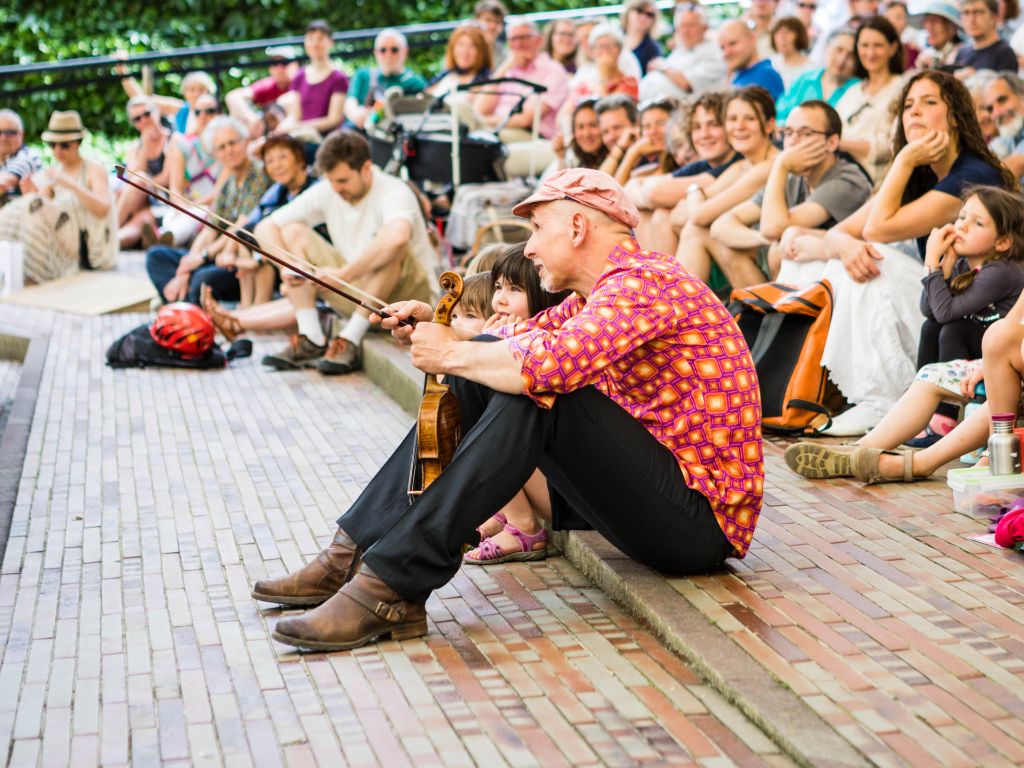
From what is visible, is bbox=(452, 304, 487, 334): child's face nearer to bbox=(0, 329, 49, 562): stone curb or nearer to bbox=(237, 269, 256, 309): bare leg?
bbox=(0, 329, 49, 562): stone curb

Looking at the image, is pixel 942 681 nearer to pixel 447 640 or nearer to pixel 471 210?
pixel 447 640

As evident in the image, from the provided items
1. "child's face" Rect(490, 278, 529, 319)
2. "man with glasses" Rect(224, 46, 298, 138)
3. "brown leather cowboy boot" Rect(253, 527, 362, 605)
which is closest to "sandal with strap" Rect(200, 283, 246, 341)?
"child's face" Rect(490, 278, 529, 319)

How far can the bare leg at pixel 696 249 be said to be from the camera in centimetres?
655

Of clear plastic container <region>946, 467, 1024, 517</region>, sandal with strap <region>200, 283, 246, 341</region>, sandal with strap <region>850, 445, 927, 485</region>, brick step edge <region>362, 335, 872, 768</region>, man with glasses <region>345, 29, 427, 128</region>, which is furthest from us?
man with glasses <region>345, 29, 427, 128</region>

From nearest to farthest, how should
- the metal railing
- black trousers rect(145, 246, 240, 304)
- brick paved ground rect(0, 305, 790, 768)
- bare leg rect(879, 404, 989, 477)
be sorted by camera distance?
brick paved ground rect(0, 305, 790, 768)
bare leg rect(879, 404, 989, 477)
black trousers rect(145, 246, 240, 304)
the metal railing

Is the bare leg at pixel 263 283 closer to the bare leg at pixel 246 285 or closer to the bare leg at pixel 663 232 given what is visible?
the bare leg at pixel 246 285

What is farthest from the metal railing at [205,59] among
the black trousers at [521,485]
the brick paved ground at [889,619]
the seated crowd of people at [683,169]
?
the black trousers at [521,485]

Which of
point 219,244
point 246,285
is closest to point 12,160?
point 219,244

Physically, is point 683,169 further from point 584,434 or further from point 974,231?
point 584,434

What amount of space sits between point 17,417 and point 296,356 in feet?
5.48

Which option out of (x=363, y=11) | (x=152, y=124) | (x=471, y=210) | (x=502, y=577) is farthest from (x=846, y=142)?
(x=363, y=11)

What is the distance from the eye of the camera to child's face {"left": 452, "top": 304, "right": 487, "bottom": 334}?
452 centimetres

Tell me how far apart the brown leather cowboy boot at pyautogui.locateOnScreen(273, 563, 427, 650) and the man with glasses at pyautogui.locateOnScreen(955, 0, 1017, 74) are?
18.7ft

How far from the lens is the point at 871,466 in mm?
4605
